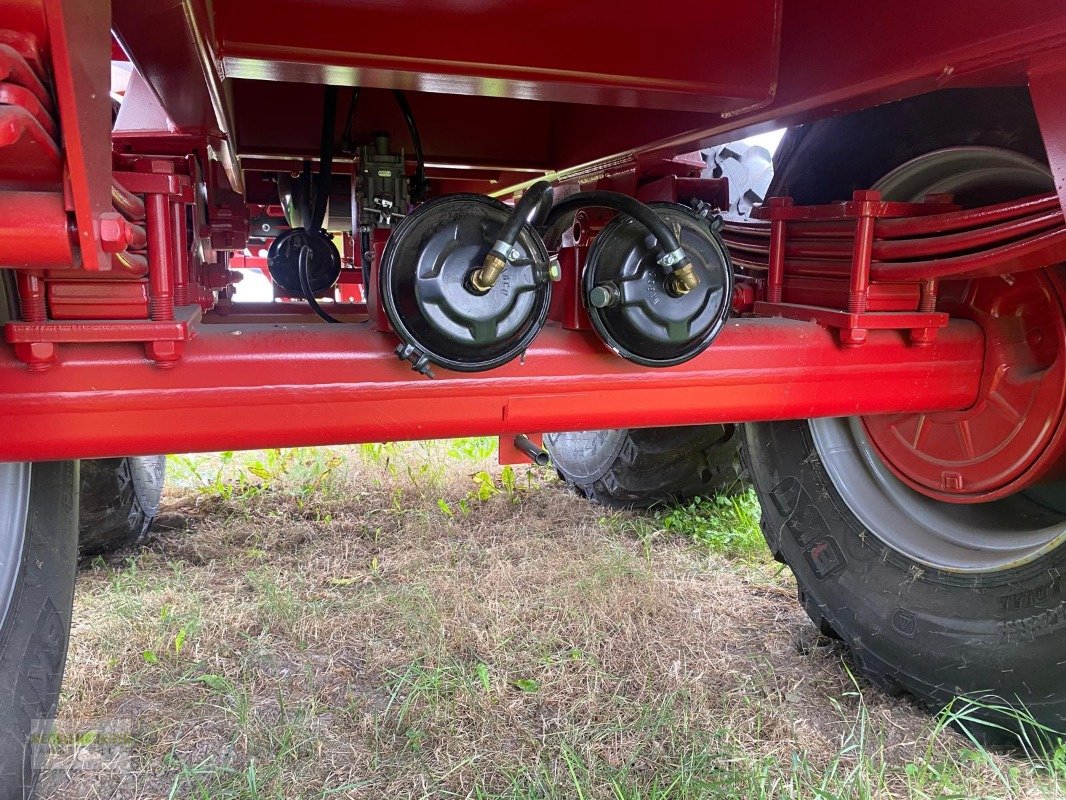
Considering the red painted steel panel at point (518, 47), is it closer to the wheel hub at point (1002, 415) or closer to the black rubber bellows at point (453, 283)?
the black rubber bellows at point (453, 283)

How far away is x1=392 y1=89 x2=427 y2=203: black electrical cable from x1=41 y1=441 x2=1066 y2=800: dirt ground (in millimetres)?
1094

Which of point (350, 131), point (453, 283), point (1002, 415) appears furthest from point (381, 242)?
point (1002, 415)

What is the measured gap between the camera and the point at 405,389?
1223mm

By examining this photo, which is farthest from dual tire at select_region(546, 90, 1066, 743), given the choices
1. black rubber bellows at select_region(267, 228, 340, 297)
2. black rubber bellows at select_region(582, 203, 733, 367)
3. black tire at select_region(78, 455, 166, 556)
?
black tire at select_region(78, 455, 166, 556)

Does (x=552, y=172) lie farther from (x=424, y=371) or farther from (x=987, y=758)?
(x=987, y=758)

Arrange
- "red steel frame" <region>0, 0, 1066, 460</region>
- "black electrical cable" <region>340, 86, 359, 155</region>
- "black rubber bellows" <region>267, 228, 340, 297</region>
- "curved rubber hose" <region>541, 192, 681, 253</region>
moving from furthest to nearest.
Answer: "black rubber bellows" <region>267, 228, 340, 297</region> < "black electrical cable" <region>340, 86, 359, 155</region> < "curved rubber hose" <region>541, 192, 681, 253</region> < "red steel frame" <region>0, 0, 1066, 460</region>

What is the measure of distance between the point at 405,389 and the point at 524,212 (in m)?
0.34

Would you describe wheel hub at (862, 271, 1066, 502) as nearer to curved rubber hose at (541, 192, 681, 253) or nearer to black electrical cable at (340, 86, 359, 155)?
curved rubber hose at (541, 192, 681, 253)

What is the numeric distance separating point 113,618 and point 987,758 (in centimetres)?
195

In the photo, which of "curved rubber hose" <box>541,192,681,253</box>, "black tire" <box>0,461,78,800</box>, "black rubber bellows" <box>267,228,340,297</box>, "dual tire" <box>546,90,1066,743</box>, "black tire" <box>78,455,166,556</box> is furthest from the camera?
"black rubber bellows" <box>267,228,340,297</box>

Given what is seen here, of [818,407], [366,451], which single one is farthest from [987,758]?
[366,451]

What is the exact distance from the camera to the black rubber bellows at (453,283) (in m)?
1.13

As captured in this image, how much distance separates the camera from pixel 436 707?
1.54m

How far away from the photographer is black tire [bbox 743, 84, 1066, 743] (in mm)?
1348
